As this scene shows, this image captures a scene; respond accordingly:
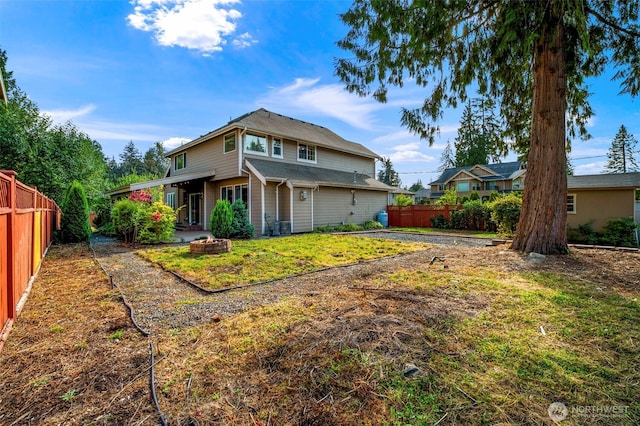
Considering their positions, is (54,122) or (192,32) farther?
(54,122)

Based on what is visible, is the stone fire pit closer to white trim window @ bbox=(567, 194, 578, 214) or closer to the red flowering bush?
the red flowering bush

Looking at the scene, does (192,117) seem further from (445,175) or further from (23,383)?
(445,175)

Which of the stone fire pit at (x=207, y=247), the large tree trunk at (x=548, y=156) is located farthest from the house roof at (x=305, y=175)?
the large tree trunk at (x=548, y=156)

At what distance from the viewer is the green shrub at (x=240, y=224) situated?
37.1 ft

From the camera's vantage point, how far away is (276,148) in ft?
48.6

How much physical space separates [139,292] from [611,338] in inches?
236

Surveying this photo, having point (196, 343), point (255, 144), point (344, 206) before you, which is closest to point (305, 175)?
point (255, 144)

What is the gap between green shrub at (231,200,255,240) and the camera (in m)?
11.3

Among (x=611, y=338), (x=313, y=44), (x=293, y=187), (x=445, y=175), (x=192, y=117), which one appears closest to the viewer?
(x=611, y=338)

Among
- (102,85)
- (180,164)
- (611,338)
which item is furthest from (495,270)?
(180,164)

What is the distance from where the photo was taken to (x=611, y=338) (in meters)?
2.71

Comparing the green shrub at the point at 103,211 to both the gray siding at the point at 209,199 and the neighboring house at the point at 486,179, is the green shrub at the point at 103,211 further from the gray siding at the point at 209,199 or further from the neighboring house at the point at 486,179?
the neighboring house at the point at 486,179
